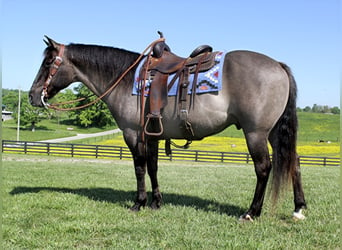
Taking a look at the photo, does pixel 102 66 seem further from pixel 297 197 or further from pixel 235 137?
pixel 235 137

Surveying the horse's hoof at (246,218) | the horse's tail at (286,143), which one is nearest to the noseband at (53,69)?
the horse's tail at (286,143)

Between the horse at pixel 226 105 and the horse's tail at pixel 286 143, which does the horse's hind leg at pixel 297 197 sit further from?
the horse's tail at pixel 286 143

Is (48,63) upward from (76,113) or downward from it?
upward

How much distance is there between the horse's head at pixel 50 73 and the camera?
596 centimetres

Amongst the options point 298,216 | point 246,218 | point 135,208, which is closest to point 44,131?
point 135,208

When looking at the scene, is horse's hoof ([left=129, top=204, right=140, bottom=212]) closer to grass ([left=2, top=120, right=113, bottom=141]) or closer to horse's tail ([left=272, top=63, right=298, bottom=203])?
horse's tail ([left=272, top=63, right=298, bottom=203])

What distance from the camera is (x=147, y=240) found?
3.94 m

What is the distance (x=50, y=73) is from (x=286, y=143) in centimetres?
442

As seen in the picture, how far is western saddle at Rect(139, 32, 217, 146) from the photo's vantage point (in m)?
5.04

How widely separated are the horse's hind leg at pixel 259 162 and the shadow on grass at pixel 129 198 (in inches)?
15.2

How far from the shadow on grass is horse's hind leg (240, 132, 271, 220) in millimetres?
385

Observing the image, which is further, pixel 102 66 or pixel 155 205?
pixel 102 66

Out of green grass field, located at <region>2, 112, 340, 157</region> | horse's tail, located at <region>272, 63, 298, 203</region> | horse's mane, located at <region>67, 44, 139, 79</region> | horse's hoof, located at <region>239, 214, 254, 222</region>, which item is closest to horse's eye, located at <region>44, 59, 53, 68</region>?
horse's mane, located at <region>67, 44, 139, 79</region>

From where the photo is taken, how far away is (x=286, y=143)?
16.7 feet
